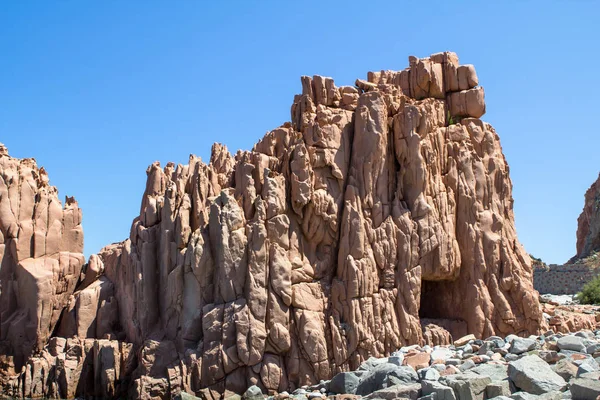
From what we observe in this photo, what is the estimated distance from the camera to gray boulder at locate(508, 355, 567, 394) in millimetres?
14844

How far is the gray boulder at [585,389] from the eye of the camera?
44.0 feet

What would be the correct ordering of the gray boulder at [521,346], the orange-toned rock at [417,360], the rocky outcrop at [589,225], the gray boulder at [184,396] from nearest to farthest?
the gray boulder at [521,346] < the orange-toned rock at [417,360] < the gray boulder at [184,396] < the rocky outcrop at [589,225]

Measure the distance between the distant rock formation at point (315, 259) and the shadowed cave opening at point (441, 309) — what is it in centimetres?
6

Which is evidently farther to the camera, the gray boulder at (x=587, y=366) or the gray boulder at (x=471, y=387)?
the gray boulder at (x=587, y=366)

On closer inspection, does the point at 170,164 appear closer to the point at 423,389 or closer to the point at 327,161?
the point at 327,161

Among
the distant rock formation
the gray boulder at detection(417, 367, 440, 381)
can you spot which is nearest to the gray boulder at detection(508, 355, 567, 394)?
A: the gray boulder at detection(417, 367, 440, 381)

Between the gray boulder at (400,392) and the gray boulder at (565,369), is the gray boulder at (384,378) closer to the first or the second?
the gray boulder at (400,392)

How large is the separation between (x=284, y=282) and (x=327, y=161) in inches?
193

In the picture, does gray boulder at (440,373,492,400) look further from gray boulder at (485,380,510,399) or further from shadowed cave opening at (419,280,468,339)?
shadowed cave opening at (419,280,468,339)

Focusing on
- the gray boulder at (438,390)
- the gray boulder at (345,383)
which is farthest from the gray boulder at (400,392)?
the gray boulder at (345,383)

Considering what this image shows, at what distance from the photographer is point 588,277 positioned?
52.2 m

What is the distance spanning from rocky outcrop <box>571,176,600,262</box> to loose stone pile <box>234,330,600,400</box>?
48.3 meters

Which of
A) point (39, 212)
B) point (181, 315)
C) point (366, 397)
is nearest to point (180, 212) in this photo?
point (181, 315)

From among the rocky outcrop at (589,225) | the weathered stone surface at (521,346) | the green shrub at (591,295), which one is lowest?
the weathered stone surface at (521,346)
